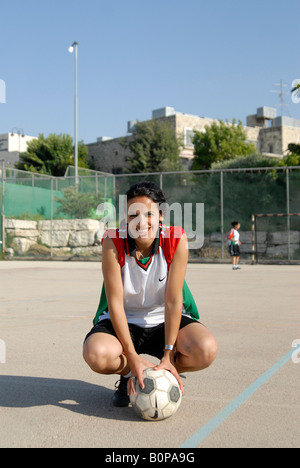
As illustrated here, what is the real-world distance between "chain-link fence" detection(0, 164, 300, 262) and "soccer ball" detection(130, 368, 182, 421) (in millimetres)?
19436

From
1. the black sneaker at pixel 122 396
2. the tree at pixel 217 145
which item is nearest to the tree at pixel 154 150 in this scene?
the tree at pixel 217 145

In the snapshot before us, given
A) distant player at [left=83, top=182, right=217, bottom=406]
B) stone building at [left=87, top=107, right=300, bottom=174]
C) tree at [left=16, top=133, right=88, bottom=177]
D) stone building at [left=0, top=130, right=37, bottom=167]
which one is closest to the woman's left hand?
distant player at [left=83, top=182, right=217, bottom=406]

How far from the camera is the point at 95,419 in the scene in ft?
12.0

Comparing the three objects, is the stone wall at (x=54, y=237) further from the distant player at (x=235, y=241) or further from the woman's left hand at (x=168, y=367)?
the woman's left hand at (x=168, y=367)

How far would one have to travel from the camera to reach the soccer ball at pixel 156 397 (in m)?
3.59

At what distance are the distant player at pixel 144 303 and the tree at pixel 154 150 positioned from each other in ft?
142

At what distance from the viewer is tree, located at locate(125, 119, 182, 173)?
4756 centimetres

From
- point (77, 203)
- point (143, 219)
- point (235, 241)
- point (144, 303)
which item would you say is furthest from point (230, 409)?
point (77, 203)

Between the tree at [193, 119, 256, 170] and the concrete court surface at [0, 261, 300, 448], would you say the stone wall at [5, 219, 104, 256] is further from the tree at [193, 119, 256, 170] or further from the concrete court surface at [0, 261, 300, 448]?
the tree at [193, 119, 256, 170]

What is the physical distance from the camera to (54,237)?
26156 millimetres

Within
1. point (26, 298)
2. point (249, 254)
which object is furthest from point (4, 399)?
point (249, 254)

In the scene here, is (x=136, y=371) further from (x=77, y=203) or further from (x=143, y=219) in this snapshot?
(x=77, y=203)
